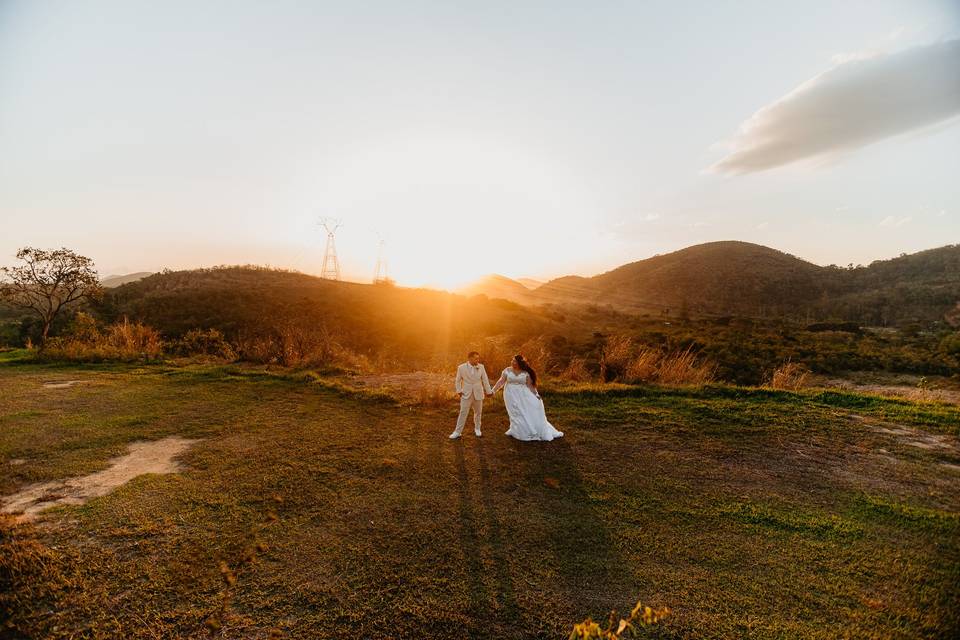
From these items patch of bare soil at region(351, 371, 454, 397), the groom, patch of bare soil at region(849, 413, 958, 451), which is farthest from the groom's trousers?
patch of bare soil at region(849, 413, 958, 451)

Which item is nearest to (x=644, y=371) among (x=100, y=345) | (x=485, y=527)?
(x=485, y=527)

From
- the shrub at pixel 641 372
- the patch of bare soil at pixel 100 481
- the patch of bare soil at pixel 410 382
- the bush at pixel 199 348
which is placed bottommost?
the patch of bare soil at pixel 100 481

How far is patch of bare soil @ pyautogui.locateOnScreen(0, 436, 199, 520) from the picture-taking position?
5.46 m

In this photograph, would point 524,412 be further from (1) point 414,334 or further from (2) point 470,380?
(1) point 414,334

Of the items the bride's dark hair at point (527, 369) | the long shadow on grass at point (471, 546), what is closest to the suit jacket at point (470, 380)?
the bride's dark hair at point (527, 369)

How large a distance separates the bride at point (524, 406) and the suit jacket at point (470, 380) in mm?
347

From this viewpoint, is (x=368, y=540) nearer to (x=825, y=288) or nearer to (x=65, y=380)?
(x=65, y=380)

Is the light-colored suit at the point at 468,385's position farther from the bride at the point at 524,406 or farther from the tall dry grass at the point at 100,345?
the tall dry grass at the point at 100,345

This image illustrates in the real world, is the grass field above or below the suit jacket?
below

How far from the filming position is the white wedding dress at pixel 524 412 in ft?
Result: 27.2

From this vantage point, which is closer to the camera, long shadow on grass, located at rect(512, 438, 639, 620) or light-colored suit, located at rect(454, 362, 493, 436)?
long shadow on grass, located at rect(512, 438, 639, 620)

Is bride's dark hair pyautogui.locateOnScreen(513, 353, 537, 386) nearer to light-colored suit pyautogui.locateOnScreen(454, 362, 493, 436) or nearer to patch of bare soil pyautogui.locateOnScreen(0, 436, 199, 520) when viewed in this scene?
light-colored suit pyautogui.locateOnScreen(454, 362, 493, 436)

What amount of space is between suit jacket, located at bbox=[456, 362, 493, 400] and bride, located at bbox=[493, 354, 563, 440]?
0.35 meters

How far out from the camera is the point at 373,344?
33.8 metres
